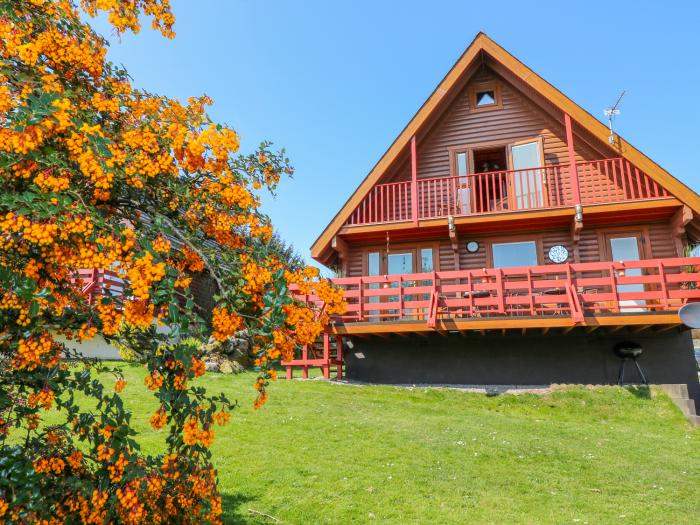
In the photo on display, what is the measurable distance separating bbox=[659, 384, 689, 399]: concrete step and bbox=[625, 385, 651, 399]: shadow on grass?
324mm

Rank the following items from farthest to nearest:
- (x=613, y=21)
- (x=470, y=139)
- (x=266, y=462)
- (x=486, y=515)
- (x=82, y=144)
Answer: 1. (x=470, y=139)
2. (x=613, y=21)
3. (x=266, y=462)
4. (x=486, y=515)
5. (x=82, y=144)

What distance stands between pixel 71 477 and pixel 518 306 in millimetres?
12522

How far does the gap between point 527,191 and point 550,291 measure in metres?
3.61

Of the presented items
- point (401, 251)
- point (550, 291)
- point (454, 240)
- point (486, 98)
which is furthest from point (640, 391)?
point (486, 98)

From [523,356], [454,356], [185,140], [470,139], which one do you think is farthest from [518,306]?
[185,140]

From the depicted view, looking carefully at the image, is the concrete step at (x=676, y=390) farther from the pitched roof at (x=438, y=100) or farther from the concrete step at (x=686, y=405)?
the pitched roof at (x=438, y=100)

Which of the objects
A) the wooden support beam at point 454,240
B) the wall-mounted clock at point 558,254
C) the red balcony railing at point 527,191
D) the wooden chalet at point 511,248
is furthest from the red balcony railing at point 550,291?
the red balcony railing at point 527,191

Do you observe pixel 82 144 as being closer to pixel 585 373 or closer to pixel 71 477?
pixel 71 477


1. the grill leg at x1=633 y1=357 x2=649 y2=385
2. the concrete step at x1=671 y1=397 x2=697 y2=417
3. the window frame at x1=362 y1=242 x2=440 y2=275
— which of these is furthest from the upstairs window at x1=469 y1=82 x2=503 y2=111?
the concrete step at x1=671 y1=397 x2=697 y2=417

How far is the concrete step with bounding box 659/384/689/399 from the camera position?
10.2 m


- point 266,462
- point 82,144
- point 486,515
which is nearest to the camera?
point 82,144

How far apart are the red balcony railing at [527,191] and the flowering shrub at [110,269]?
435 inches

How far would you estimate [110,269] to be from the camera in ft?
8.84

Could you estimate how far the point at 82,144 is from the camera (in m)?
2.88
